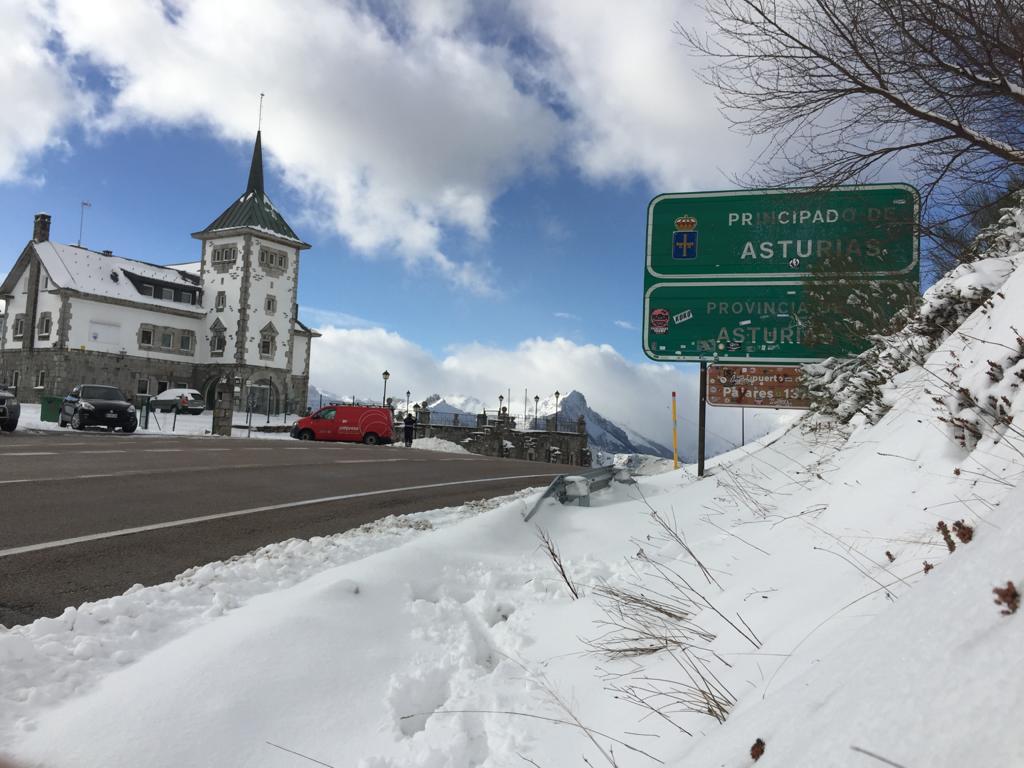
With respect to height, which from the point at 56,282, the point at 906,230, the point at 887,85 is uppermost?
the point at 56,282

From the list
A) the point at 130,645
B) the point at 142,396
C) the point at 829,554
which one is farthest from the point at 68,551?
the point at 142,396

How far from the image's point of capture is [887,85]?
6.55 metres

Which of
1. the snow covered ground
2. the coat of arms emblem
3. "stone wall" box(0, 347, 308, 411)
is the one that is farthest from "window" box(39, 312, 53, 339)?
the snow covered ground

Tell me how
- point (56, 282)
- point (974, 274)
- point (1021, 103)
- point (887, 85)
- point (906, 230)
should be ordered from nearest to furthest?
point (974, 274) → point (1021, 103) → point (887, 85) → point (906, 230) → point (56, 282)

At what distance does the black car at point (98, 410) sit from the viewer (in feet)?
78.6

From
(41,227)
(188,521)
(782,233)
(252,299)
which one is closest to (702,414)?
(782,233)

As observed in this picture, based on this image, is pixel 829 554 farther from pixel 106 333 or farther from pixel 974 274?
pixel 106 333

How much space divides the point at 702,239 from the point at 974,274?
4868 mm

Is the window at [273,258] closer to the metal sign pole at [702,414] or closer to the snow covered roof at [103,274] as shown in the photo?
the snow covered roof at [103,274]

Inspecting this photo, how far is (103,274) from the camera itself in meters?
46.6

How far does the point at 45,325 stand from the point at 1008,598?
5420cm

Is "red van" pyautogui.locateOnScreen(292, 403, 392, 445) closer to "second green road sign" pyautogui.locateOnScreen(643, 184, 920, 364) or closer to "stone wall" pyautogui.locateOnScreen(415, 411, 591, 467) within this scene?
"stone wall" pyautogui.locateOnScreen(415, 411, 591, 467)

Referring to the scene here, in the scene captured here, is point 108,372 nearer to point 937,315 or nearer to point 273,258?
point 273,258

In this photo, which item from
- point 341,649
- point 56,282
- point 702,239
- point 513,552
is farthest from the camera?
point 56,282
